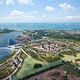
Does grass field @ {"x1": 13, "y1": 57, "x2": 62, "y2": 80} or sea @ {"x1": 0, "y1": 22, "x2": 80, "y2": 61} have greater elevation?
grass field @ {"x1": 13, "y1": 57, "x2": 62, "y2": 80}

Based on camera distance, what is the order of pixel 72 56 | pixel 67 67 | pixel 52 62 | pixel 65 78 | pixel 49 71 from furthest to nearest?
pixel 72 56
pixel 52 62
pixel 67 67
pixel 49 71
pixel 65 78

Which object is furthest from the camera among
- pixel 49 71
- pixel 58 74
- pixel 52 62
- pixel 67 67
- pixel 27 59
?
pixel 27 59

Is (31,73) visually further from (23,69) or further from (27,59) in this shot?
(27,59)

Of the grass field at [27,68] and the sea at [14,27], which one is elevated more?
the grass field at [27,68]

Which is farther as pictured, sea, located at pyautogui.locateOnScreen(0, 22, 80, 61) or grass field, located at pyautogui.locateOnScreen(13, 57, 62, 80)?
sea, located at pyautogui.locateOnScreen(0, 22, 80, 61)

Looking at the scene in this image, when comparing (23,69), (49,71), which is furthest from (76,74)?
(23,69)

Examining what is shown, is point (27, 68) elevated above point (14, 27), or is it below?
above

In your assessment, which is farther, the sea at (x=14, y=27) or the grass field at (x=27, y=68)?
the sea at (x=14, y=27)

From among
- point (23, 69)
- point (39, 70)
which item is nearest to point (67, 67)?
point (39, 70)

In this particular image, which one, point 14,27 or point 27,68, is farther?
point 14,27

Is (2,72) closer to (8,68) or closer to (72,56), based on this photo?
(8,68)

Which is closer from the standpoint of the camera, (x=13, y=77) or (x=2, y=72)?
(x=13, y=77)
